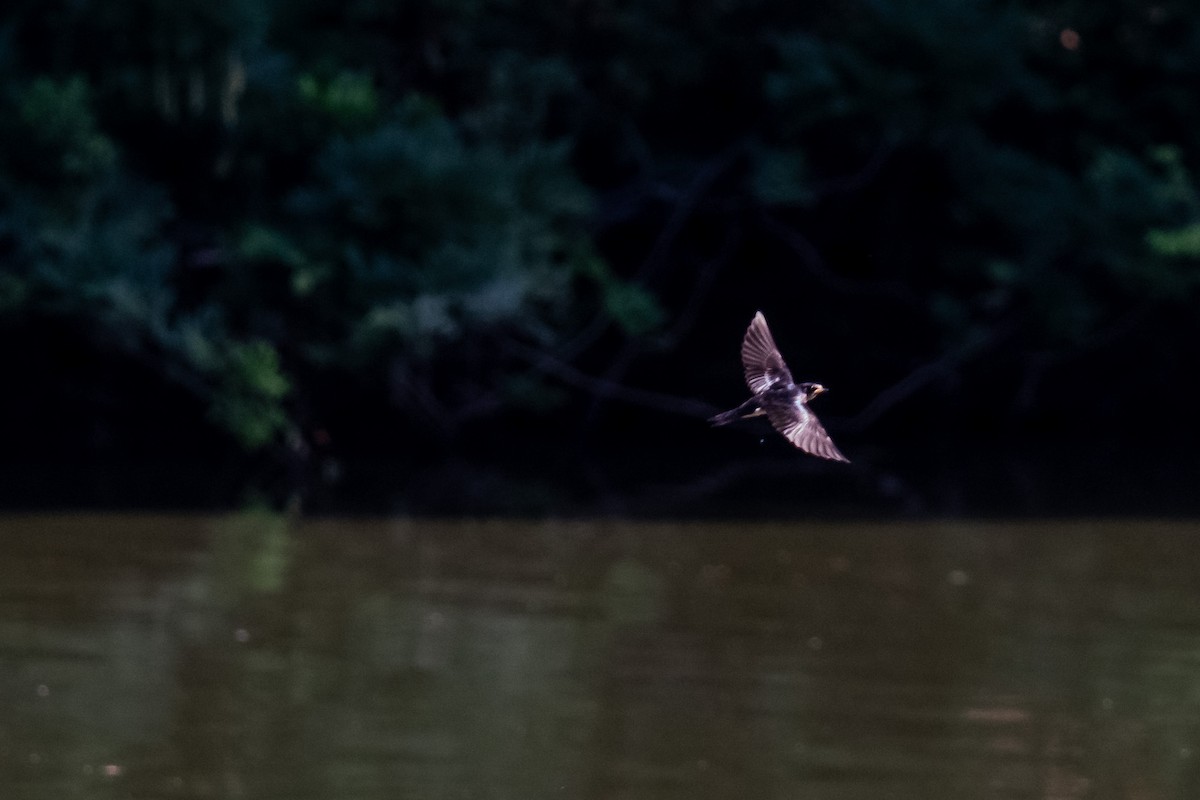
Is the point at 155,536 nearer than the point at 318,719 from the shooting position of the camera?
No

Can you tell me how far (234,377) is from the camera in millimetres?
16484

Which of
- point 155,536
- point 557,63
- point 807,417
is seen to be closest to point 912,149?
point 557,63

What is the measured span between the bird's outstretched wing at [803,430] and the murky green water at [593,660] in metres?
4.61

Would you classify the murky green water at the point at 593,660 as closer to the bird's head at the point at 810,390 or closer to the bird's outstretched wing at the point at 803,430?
the bird's head at the point at 810,390

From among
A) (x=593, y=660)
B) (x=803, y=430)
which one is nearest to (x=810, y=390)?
(x=803, y=430)

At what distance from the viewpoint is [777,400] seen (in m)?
4.47

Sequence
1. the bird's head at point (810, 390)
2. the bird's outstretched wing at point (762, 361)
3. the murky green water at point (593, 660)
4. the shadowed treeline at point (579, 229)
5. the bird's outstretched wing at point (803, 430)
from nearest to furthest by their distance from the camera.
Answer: the bird's outstretched wing at point (803, 430) → the bird's head at point (810, 390) → the bird's outstretched wing at point (762, 361) → the murky green water at point (593, 660) → the shadowed treeline at point (579, 229)

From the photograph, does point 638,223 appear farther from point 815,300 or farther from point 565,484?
point 565,484

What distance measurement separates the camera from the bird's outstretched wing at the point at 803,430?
414 centimetres

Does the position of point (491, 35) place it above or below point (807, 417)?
above

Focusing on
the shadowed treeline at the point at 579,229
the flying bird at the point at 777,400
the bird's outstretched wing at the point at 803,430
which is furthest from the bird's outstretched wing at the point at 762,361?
the shadowed treeline at the point at 579,229

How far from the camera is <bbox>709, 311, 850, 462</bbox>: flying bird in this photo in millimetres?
4207

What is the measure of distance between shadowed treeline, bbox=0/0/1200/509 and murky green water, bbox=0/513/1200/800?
2.16 metres

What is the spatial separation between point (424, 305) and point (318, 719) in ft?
21.2
